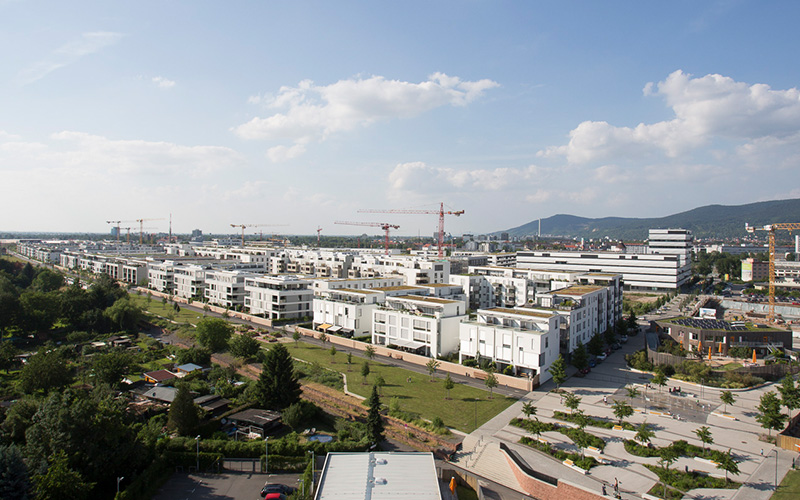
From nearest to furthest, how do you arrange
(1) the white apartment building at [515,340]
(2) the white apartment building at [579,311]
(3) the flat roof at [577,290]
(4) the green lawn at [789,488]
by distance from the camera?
(4) the green lawn at [789,488] < (1) the white apartment building at [515,340] < (2) the white apartment building at [579,311] < (3) the flat roof at [577,290]

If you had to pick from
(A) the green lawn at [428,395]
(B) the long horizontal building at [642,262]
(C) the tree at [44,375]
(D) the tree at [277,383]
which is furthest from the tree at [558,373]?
(B) the long horizontal building at [642,262]

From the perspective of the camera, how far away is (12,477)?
16.9 meters

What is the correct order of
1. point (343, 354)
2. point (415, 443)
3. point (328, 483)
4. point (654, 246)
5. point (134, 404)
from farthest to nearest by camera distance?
point (654, 246), point (343, 354), point (134, 404), point (415, 443), point (328, 483)

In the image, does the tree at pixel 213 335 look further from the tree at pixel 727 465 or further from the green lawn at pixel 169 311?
the tree at pixel 727 465

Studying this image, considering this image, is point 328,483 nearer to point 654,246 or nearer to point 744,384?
point 744,384

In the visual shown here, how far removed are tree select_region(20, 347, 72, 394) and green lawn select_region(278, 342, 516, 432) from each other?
1760 centimetres

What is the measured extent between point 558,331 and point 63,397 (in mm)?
32998

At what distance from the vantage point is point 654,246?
100875mm

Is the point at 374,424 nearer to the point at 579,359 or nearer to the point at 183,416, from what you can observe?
the point at 183,416

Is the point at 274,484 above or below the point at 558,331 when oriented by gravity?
below

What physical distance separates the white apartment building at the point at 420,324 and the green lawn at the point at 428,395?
3.99 metres

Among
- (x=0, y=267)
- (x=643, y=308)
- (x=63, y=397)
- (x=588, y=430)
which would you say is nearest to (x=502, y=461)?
(x=588, y=430)

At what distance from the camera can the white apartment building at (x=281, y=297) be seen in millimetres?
58656

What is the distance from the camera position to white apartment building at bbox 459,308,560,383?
34.8 meters
